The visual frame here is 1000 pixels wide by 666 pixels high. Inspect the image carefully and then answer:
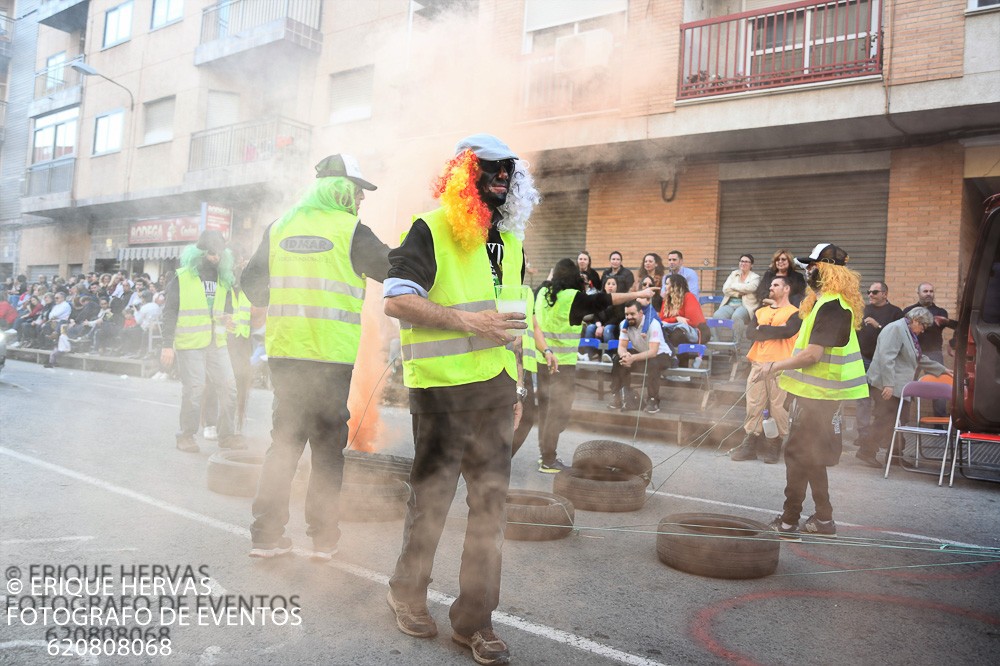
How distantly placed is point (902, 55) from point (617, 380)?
19.3 feet

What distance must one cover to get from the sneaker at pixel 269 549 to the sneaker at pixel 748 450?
202 inches

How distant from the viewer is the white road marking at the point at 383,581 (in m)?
2.59

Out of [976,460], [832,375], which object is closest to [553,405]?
[832,375]

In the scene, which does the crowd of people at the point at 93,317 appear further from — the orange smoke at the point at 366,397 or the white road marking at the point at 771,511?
the white road marking at the point at 771,511

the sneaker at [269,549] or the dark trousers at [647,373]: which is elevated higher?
the dark trousers at [647,373]

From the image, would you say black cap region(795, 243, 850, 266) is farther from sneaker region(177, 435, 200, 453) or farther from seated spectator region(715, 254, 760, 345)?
sneaker region(177, 435, 200, 453)

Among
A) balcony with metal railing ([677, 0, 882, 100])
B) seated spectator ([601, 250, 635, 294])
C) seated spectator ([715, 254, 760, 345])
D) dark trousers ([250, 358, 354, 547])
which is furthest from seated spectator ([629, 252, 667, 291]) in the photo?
dark trousers ([250, 358, 354, 547])

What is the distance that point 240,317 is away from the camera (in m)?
6.57

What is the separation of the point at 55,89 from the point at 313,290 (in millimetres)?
11260

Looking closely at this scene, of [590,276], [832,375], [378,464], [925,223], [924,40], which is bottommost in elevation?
[378,464]

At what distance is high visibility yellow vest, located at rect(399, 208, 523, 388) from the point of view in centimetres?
255

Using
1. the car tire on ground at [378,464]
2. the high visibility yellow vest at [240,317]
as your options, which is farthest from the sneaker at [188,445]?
the car tire on ground at [378,464]

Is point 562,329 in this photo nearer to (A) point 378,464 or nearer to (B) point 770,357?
(B) point 770,357

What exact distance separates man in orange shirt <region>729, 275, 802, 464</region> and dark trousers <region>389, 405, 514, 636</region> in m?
4.27
